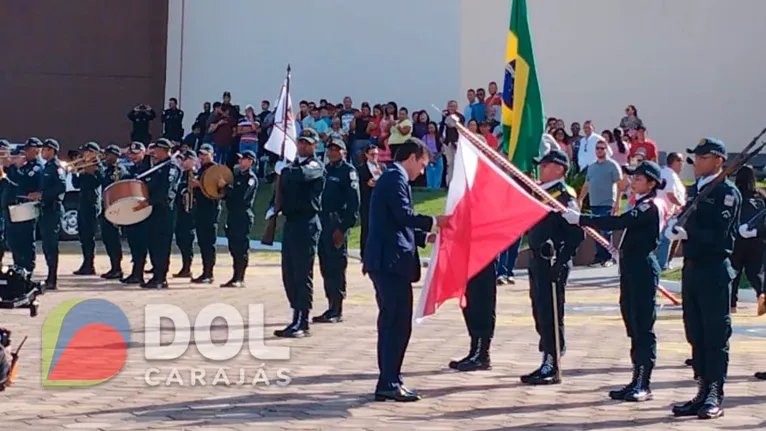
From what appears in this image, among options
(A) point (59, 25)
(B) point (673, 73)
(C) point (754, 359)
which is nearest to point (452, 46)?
(B) point (673, 73)

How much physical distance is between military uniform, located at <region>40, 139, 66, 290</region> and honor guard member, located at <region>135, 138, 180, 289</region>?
1.23 meters

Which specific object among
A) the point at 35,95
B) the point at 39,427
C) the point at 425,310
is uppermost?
the point at 35,95

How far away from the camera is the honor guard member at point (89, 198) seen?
19.0m

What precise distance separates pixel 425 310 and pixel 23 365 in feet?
11.9

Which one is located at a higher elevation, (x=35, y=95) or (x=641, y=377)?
(x=35, y=95)

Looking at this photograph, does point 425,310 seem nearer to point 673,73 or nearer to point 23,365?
point 23,365

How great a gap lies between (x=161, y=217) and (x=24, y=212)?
6.22 ft

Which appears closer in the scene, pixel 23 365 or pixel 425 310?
pixel 425 310

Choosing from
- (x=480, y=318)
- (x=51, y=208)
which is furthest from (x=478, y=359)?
(x=51, y=208)

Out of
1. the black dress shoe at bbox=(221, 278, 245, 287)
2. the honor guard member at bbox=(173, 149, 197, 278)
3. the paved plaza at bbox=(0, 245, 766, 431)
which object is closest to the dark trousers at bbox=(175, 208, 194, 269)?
the honor guard member at bbox=(173, 149, 197, 278)

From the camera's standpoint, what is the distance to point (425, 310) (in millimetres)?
9875

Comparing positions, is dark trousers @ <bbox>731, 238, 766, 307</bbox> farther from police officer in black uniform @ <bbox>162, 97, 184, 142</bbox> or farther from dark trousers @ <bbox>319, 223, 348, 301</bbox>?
police officer in black uniform @ <bbox>162, 97, 184, 142</bbox>

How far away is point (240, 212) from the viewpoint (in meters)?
18.2

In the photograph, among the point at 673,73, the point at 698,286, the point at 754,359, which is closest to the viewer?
the point at 698,286
